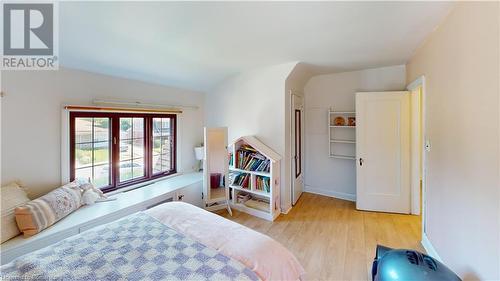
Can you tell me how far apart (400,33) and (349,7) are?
887 millimetres

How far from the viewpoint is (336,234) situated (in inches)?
105

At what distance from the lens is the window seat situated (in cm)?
172

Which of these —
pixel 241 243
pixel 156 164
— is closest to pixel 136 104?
pixel 156 164

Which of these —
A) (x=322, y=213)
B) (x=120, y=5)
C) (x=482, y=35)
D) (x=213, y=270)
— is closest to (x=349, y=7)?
(x=482, y=35)

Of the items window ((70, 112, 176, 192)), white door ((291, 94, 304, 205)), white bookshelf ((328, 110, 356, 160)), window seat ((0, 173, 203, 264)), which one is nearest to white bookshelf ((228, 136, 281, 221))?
white door ((291, 94, 304, 205))

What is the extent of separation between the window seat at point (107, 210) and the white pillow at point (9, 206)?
61 mm

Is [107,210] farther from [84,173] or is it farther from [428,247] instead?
[428,247]

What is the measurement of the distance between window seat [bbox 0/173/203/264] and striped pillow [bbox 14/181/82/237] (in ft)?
0.18

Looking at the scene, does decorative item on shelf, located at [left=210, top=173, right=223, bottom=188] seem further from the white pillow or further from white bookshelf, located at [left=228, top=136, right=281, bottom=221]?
the white pillow

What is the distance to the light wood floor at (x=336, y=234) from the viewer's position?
2.08 metres

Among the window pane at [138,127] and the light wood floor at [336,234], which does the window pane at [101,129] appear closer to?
the window pane at [138,127]

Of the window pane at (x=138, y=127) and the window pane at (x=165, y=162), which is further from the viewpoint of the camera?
the window pane at (x=165, y=162)

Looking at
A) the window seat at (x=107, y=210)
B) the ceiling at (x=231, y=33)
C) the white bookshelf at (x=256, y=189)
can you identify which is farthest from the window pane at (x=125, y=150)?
the white bookshelf at (x=256, y=189)
